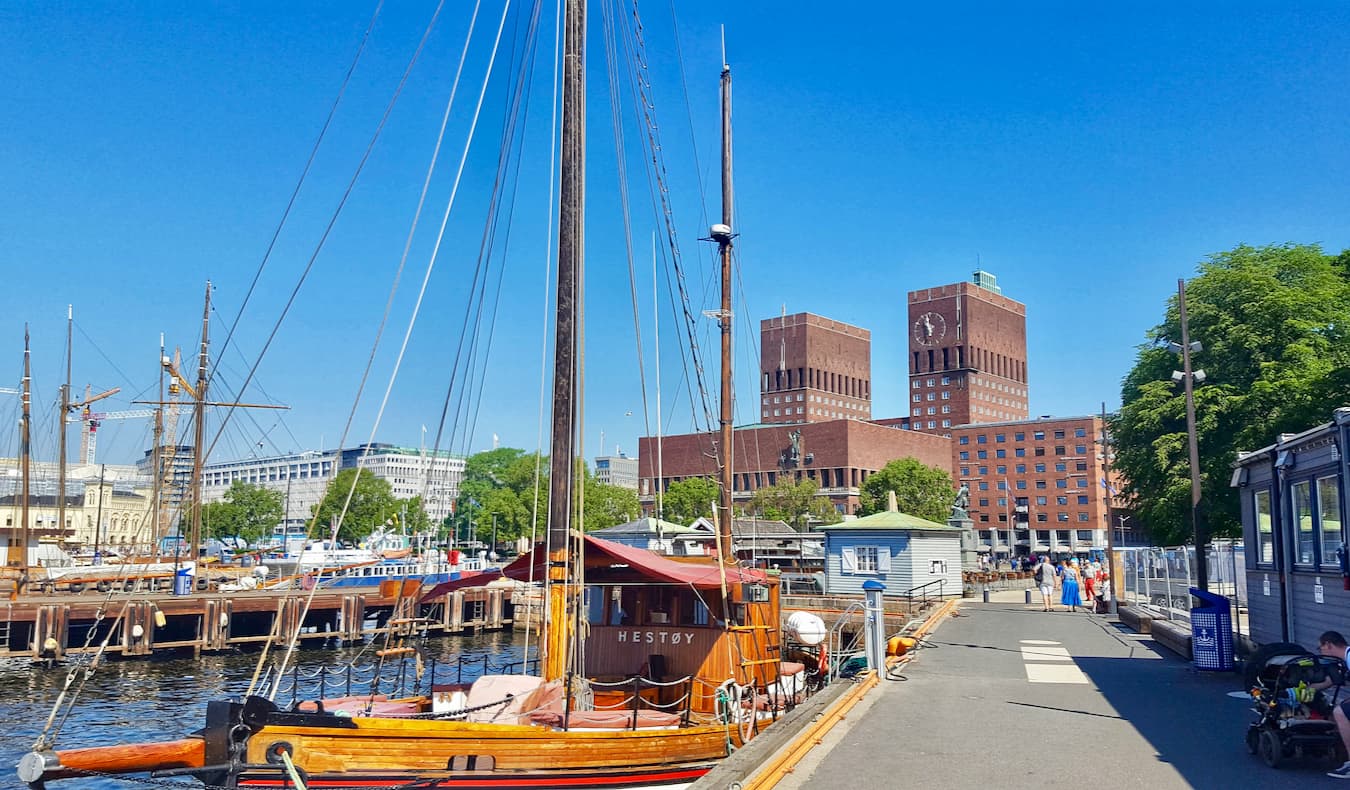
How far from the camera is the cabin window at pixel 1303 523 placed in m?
15.4

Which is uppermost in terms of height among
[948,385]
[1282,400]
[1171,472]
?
[948,385]

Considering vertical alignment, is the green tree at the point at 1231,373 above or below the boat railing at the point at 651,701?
above

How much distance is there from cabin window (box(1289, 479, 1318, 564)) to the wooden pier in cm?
2610

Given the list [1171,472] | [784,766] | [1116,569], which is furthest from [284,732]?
[1171,472]

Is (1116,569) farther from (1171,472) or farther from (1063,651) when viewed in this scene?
(1063,651)

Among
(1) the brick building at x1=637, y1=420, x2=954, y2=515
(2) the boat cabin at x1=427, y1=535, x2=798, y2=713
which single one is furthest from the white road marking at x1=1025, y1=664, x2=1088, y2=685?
(1) the brick building at x1=637, y1=420, x2=954, y2=515

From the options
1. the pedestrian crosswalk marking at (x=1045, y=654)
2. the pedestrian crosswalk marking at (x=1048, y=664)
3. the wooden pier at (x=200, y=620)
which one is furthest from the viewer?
the wooden pier at (x=200, y=620)

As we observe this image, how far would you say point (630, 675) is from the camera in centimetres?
1664

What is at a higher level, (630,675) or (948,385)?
(948,385)

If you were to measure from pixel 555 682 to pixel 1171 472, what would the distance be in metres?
38.9

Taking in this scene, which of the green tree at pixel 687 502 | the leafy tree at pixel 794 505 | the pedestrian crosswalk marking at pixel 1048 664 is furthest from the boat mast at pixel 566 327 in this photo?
the green tree at pixel 687 502

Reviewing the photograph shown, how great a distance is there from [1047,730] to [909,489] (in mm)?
84976

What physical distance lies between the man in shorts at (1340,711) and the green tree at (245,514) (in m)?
118

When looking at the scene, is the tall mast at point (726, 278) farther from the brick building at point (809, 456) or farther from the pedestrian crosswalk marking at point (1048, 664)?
the brick building at point (809, 456)
